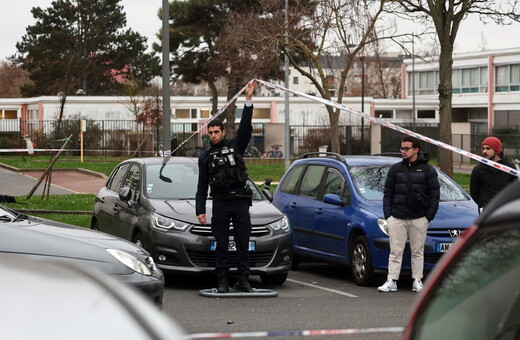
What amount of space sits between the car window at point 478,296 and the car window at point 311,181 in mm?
10131

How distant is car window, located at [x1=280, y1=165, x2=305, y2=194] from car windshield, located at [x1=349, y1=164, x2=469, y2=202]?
128 cm

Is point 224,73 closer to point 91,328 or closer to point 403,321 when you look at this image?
point 403,321

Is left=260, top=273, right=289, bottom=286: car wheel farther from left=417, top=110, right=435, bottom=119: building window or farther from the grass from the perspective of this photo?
left=417, top=110, right=435, bottom=119: building window

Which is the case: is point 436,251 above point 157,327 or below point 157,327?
below

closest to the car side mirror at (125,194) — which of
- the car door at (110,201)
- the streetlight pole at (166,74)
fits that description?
the car door at (110,201)

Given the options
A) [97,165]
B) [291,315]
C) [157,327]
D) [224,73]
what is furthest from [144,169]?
[224,73]

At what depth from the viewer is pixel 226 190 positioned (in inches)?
413

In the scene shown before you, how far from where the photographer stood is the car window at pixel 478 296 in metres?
2.96

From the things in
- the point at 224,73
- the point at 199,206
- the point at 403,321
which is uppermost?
the point at 224,73

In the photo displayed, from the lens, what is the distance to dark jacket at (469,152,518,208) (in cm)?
1177

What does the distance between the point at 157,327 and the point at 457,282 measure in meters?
1.26

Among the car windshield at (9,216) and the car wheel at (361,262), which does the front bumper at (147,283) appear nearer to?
the car windshield at (9,216)

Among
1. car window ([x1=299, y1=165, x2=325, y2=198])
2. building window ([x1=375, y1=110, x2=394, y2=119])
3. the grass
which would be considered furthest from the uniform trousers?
building window ([x1=375, y1=110, x2=394, y2=119])

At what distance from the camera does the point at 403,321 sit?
9.30 meters
